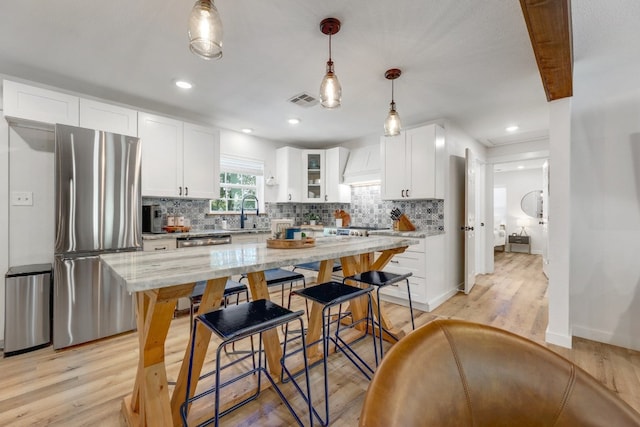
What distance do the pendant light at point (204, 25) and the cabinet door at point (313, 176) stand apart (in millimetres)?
3678

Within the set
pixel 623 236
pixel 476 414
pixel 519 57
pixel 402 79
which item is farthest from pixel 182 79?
pixel 623 236

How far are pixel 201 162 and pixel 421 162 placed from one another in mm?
2848

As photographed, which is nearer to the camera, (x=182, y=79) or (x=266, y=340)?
(x=266, y=340)

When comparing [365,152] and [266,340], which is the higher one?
[365,152]

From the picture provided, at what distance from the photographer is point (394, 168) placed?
13.0ft

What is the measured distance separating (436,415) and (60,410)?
7.28 ft

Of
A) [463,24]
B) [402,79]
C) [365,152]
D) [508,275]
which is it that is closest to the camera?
[463,24]

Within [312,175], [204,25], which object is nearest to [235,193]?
[312,175]

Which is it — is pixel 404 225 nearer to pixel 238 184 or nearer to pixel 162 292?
pixel 238 184

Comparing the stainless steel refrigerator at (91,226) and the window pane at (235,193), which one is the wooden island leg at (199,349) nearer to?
the stainless steel refrigerator at (91,226)

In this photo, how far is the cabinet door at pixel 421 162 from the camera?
3605 mm

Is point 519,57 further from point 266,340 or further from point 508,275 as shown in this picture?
point 508,275

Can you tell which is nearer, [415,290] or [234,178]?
[415,290]

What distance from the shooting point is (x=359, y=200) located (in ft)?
16.2
